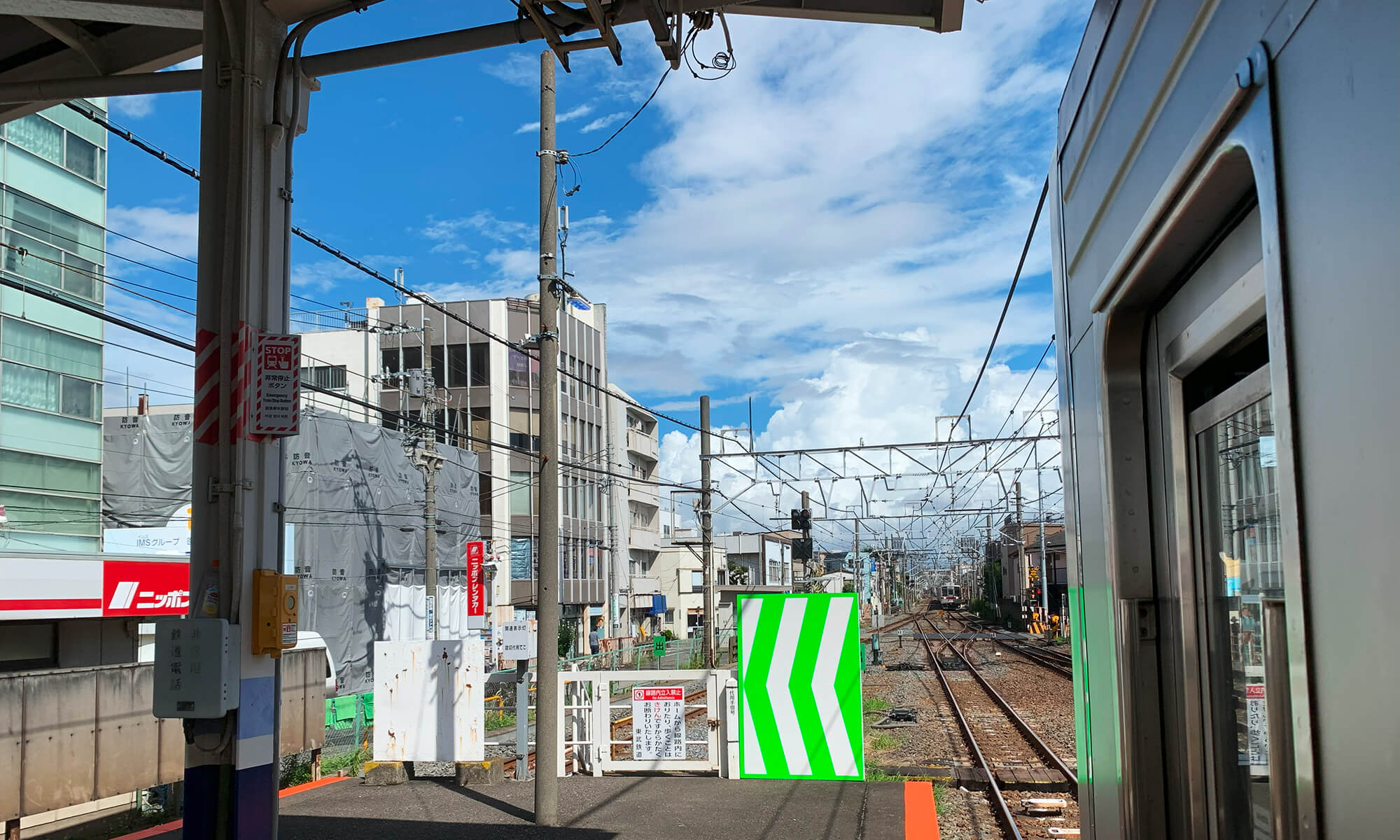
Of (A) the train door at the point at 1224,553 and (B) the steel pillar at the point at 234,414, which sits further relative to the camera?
(B) the steel pillar at the point at 234,414

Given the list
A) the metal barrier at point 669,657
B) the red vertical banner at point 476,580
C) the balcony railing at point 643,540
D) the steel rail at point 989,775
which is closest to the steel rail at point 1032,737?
the steel rail at point 989,775

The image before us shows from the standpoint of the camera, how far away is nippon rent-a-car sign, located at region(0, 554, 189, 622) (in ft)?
46.9

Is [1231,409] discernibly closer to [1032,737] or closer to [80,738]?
[80,738]

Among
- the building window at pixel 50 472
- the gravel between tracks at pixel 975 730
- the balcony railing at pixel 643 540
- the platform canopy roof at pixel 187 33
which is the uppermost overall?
the platform canopy roof at pixel 187 33

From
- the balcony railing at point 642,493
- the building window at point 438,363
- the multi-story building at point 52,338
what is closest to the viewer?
the multi-story building at point 52,338

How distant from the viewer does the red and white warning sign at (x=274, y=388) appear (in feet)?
18.9

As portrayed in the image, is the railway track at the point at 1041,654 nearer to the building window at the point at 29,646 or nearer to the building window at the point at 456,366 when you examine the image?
the building window at the point at 29,646

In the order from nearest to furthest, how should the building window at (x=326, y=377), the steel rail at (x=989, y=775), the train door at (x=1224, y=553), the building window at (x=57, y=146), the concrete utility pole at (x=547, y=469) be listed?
A: the train door at (x=1224, y=553)
the concrete utility pole at (x=547, y=469)
the steel rail at (x=989, y=775)
the building window at (x=57, y=146)
the building window at (x=326, y=377)

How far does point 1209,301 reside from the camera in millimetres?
2203

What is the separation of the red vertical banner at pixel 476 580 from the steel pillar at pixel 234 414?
19.5 metres

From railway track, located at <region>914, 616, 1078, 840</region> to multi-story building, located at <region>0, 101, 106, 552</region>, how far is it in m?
17.4

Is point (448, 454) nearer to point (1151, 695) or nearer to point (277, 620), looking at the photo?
point (277, 620)

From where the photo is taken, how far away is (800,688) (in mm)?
11602

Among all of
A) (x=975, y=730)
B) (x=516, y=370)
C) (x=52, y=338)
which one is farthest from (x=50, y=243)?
(x=516, y=370)
